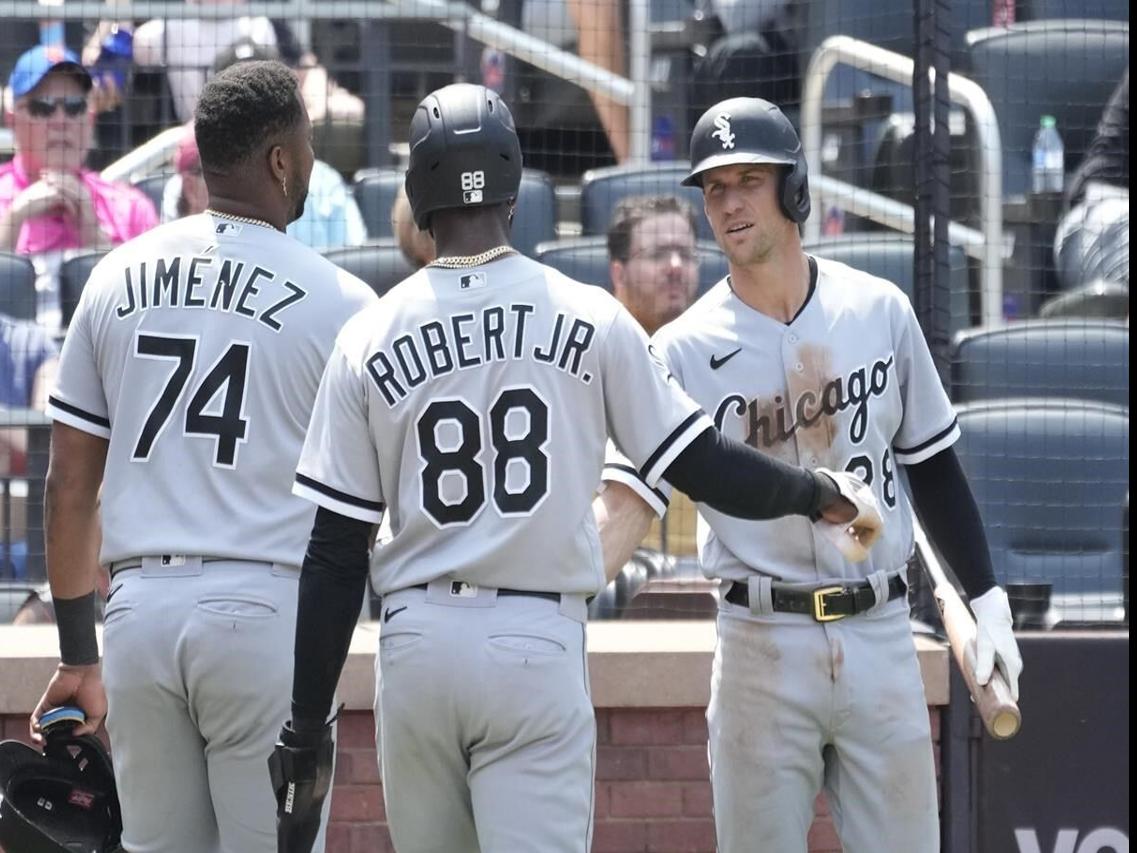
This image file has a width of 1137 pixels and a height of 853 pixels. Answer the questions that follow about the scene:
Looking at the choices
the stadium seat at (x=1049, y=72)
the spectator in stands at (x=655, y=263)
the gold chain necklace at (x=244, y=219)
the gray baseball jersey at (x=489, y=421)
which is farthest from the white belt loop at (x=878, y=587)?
the stadium seat at (x=1049, y=72)

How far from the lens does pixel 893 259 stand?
18.9 ft

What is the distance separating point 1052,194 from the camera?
707cm

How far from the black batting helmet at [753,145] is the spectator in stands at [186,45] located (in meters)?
3.23

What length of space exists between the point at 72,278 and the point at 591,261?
68.7 inches

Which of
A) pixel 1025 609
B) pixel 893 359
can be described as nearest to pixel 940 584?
pixel 893 359

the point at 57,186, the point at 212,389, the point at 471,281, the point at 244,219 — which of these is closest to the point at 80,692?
the point at 212,389

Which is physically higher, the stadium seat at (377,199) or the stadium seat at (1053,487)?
the stadium seat at (377,199)

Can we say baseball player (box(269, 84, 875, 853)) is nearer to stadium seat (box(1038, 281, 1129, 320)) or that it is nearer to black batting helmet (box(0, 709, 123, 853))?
black batting helmet (box(0, 709, 123, 853))

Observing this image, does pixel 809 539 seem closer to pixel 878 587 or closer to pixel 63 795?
pixel 878 587

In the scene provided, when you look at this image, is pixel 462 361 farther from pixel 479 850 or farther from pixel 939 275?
pixel 939 275

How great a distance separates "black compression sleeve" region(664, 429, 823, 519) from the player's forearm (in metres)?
0.60

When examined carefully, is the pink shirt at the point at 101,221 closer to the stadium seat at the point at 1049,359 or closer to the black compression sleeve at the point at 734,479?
the stadium seat at the point at 1049,359

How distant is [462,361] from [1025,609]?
105 inches

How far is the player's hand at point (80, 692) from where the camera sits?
377 centimetres
